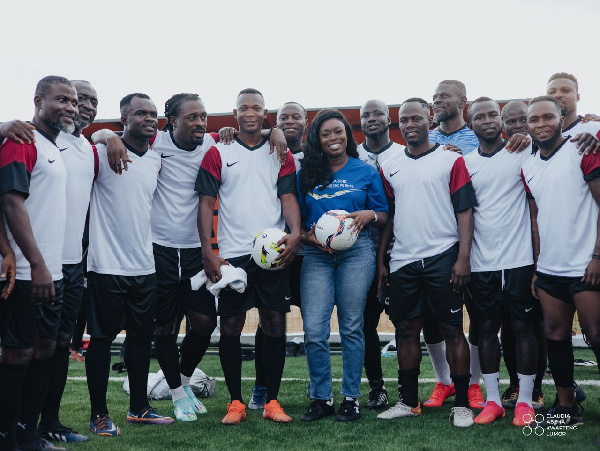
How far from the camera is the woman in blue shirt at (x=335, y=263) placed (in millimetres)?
5418

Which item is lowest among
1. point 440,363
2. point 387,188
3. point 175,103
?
point 440,363

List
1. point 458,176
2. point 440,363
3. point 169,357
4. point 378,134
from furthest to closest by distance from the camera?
point 378,134, point 440,363, point 169,357, point 458,176

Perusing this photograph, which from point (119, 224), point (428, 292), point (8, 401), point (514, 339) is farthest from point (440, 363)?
point (8, 401)

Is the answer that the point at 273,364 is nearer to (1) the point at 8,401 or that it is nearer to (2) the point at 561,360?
(1) the point at 8,401

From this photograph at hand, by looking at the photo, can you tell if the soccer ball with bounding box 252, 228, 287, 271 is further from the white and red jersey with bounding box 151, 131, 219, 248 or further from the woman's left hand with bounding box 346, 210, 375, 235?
the white and red jersey with bounding box 151, 131, 219, 248

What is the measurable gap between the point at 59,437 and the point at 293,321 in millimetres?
8343

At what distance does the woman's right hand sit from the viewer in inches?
211

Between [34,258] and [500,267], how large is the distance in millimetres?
3513

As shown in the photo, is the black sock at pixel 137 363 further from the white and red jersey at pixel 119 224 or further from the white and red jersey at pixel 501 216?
the white and red jersey at pixel 501 216

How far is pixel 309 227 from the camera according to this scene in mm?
5664

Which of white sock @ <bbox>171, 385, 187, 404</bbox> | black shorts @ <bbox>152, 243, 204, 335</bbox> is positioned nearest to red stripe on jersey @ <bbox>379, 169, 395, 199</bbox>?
black shorts @ <bbox>152, 243, 204, 335</bbox>

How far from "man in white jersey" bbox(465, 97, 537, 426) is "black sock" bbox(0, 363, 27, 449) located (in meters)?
3.45

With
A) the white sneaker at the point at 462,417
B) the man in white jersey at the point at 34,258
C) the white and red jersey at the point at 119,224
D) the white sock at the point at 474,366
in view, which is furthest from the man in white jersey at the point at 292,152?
the man in white jersey at the point at 34,258

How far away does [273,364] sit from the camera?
548 cm
